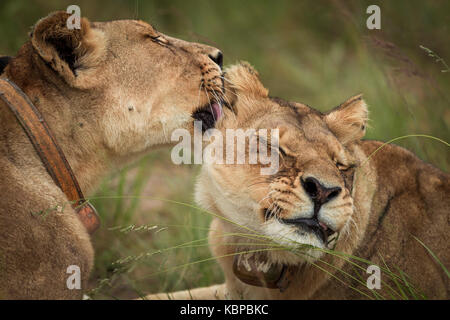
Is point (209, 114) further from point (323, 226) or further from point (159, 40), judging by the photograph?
point (323, 226)

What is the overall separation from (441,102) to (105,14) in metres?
4.23

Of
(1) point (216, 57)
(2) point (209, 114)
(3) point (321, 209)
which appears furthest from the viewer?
(1) point (216, 57)

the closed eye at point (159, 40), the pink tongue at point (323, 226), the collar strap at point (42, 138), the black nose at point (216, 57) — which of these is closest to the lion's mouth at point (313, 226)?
the pink tongue at point (323, 226)

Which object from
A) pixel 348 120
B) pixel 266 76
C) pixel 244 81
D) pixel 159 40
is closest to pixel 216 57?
pixel 244 81

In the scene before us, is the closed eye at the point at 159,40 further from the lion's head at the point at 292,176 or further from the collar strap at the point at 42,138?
the collar strap at the point at 42,138

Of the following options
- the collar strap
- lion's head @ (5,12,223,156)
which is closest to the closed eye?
lion's head @ (5,12,223,156)

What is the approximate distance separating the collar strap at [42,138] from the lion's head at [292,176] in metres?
0.70

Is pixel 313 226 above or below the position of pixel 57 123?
below

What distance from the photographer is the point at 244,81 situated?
320 cm

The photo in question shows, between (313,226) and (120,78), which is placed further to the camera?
(120,78)

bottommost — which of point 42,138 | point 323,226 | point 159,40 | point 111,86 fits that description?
point 323,226

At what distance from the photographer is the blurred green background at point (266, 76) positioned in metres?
3.97

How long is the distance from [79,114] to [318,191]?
1166 millimetres
